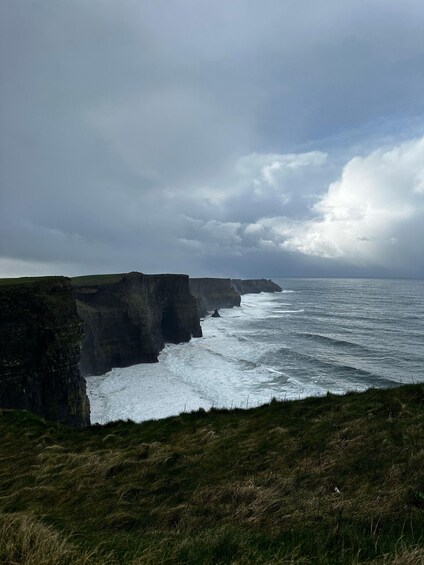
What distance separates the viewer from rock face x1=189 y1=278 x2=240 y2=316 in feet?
421

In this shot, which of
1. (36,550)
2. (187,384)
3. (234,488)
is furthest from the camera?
(187,384)

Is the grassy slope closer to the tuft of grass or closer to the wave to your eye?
the tuft of grass

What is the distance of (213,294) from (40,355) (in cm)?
10953

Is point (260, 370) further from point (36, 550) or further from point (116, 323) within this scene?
point (36, 550)

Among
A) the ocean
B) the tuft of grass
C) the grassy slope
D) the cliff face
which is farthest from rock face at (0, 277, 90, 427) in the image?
the tuft of grass

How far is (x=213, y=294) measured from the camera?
138 metres

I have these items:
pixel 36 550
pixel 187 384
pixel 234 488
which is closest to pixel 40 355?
pixel 187 384

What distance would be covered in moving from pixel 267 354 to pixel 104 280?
3086cm

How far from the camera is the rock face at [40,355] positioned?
27609 mm

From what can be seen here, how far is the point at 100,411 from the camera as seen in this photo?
3534 cm

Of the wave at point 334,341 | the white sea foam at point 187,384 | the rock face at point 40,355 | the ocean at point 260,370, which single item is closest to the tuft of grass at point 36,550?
the ocean at point 260,370

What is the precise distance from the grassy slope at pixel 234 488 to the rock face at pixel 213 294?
110913 millimetres

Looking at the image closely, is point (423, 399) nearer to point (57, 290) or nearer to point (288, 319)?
point (57, 290)

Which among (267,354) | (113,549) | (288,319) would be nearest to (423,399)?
(113,549)
